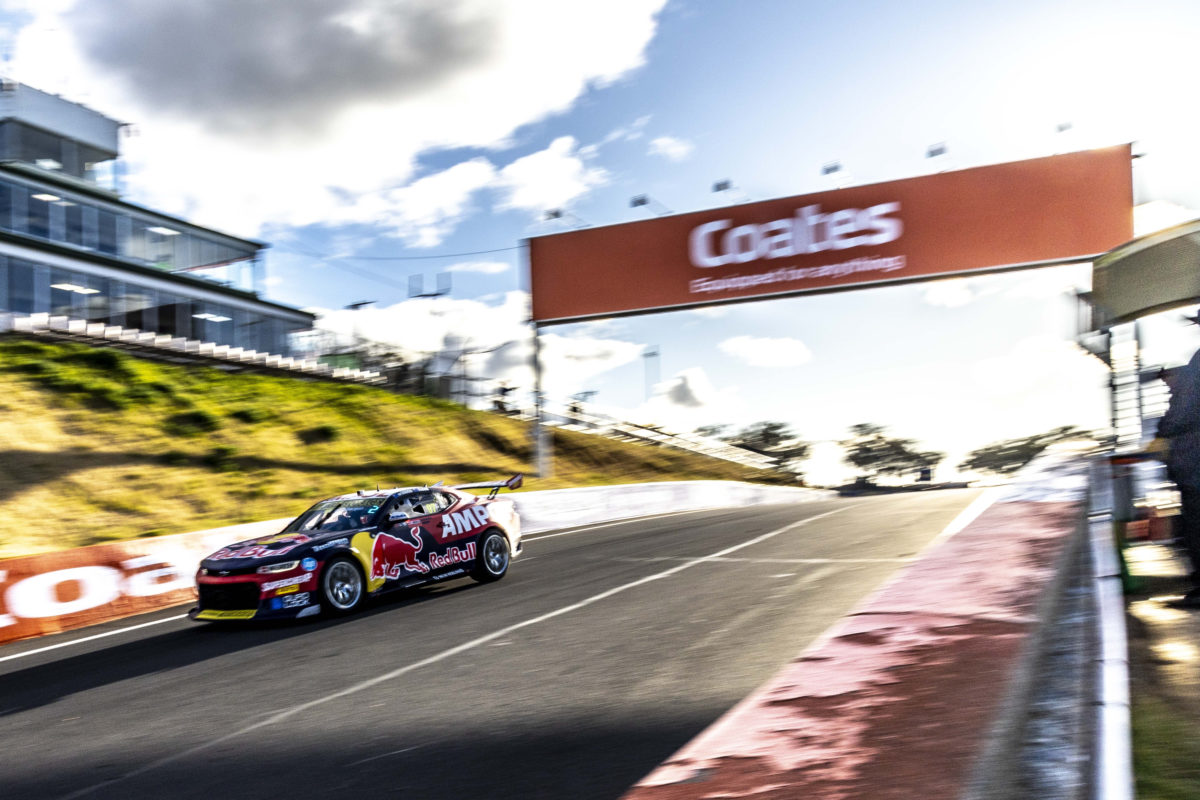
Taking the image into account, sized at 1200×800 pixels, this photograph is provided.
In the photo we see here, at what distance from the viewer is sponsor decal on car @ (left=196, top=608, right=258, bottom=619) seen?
9680mm

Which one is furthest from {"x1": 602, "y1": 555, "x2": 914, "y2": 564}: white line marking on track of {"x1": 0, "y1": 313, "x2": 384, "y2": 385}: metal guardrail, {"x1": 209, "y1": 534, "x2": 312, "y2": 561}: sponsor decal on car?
{"x1": 0, "y1": 313, "x2": 384, "y2": 385}: metal guardrail

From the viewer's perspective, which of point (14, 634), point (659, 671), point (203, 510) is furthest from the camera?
point (203, 510)

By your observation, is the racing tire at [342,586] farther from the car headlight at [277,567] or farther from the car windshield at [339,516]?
the car windshield at [339,516]

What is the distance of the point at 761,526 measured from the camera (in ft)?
55.8

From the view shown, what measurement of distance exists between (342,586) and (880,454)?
190ft

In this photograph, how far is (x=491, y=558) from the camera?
12.1 meters

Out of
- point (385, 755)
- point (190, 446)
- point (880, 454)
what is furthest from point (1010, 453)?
point (385, 755)

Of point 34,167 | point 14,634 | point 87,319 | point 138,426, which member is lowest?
point 14,634

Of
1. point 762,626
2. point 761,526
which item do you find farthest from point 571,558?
point 762,626

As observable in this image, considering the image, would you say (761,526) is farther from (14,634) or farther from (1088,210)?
(1088,210)

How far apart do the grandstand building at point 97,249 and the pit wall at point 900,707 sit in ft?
103

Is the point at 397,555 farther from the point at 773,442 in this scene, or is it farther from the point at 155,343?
the point at 773,442

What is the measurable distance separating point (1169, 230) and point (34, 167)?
37.4 metres

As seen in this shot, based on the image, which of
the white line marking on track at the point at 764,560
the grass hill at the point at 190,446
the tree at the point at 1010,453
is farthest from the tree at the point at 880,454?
the white line marking on track at the point at 764,560
